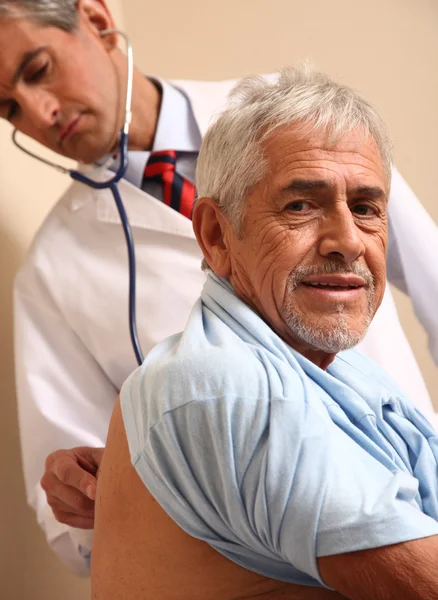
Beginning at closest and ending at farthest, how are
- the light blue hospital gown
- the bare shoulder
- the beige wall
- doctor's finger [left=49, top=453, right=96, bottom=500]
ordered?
the light blue hospital gown → the bare shoulder → doctor's finger [left=49, top=453, right=96, bottom=500] → the beige wall

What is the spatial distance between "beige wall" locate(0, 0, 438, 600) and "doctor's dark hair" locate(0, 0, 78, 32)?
37 cm

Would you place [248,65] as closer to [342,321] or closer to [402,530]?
[342,321]

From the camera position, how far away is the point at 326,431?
73 cm

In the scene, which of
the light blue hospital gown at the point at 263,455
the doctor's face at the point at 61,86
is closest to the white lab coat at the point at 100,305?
the doctor's face at the point at 61,86

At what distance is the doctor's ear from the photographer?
60.1 inches

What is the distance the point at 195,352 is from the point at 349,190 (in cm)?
26

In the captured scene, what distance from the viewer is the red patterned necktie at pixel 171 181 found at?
151cm

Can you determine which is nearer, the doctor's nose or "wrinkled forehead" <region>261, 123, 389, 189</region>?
"wrinkled forehead" <region>261, 123, 389, 189</region>

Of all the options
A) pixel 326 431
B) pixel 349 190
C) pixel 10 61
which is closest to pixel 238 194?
pixel 349 190

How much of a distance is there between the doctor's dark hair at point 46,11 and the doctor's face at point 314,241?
2.41 feet

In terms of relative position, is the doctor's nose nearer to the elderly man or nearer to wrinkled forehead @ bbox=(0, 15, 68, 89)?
wrinkled forehead @ bbox=(0, 15, 68, 89)

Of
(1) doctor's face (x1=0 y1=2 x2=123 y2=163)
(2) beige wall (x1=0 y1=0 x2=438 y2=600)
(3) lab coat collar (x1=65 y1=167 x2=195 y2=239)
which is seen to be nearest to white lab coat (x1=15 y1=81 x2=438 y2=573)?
(3) lab coat collar (x1=65 y1=167 x2=195 y2=239)

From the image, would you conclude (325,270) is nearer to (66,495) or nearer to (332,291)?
(332,291)

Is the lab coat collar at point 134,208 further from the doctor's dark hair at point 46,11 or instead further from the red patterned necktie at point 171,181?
the doctor's dark hair at point 46,11
